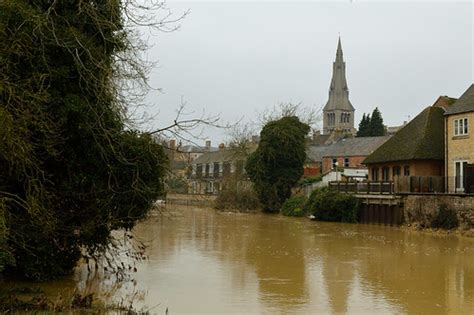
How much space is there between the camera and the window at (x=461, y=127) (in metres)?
35.1

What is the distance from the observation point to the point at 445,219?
32812mm

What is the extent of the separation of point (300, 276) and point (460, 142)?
21670 mm

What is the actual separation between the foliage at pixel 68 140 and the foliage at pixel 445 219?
21.6 m

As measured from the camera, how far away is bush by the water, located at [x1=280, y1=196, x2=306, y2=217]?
48031 millimetres

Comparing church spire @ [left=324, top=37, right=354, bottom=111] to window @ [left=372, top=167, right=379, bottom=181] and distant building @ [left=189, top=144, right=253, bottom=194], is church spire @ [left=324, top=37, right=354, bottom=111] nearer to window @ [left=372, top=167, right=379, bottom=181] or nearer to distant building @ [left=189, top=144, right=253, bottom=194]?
distant building @ [left=189, top=144, right=253, bottom=194]

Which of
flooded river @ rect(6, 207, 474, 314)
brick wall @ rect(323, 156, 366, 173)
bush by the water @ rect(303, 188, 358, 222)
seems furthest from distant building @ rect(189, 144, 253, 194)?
flooded river @ rect(6, 207, 474, 314)

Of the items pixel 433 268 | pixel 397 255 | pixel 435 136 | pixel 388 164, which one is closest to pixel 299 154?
A: pixel 388 164

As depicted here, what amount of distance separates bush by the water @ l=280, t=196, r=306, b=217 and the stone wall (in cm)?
1245

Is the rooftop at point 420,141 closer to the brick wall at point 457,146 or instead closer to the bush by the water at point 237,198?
the brick wall at point 457,146

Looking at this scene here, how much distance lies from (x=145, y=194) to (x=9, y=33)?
202 inches

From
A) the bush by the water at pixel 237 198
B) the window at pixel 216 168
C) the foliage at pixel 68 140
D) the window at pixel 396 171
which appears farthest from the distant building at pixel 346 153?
the foliage at pixel 68 140

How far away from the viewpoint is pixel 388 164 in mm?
42531

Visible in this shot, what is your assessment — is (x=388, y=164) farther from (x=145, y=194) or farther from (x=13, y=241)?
(x=13, y=241)

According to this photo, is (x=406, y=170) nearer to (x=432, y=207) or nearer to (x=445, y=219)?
(x=432, y=207)
